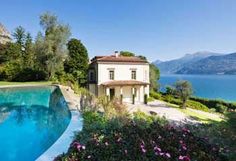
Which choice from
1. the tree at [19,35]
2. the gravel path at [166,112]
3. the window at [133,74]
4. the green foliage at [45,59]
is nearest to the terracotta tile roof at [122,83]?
the window at [133,74]

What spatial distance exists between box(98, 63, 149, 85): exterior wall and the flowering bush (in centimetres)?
2113

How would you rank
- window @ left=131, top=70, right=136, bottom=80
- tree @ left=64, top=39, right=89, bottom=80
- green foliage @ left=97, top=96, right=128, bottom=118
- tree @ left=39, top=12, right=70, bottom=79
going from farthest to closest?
tree @ left=64, top=39, right=89, bottom=80, tree @ left=39, top=12, right=70, bottom=79, window @ left=131, top=70, right=136, bottom=80, green foliage @ left=97, top=96, right=128, bottom=118

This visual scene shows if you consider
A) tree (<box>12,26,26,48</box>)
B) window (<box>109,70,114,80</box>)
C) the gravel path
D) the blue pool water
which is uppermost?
tree (<box>12,26,26,48</box>)

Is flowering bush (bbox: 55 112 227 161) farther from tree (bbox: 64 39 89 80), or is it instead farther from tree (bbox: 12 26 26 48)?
tree (bbox: 12 26 26 48)

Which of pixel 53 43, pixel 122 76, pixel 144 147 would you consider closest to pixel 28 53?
pixel 53 43

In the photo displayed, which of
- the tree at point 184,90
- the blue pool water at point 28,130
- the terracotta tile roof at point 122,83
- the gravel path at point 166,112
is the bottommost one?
the gravel path at point 166,112

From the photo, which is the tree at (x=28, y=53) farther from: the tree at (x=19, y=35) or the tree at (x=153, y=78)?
the tree at (x=153, y=78)

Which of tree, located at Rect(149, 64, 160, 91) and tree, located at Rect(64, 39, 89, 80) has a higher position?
tree, located at Rect(64, 39, 89, 80)

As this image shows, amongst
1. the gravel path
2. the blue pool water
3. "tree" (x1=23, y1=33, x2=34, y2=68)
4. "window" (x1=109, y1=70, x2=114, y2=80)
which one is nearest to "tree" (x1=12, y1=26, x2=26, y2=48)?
"tree" (x1=23, y1=33, x2=34, y2=68)

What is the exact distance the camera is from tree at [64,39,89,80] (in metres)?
37.2

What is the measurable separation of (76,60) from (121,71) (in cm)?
1301

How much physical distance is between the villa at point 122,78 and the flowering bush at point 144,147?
2077 centimetres

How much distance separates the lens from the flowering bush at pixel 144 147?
434 centimetres

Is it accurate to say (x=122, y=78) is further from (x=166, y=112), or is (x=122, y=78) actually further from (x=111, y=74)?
(x=166, y=112)
